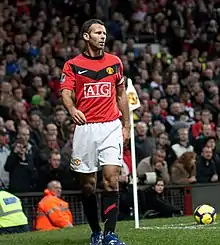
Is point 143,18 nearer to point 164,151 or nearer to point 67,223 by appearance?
point 164,151

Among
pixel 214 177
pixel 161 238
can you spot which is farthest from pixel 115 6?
pixel 161 238

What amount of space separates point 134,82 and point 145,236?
13.4 m

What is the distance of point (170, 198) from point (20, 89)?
14.9 feet

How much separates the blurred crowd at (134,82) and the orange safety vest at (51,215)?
3.61 ft

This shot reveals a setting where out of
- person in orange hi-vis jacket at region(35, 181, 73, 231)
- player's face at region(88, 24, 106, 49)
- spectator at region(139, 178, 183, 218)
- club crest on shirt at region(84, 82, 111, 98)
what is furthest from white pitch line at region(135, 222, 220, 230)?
spectator at region(139, 178, 183, 218)

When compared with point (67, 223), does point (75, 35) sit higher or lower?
higher

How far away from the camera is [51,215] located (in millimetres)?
15430

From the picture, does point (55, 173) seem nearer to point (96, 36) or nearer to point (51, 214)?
point (51, 214)

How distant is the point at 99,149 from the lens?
1042cm

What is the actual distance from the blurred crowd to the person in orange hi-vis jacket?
109 cm

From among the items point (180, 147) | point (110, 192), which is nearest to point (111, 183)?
point (110, 192)

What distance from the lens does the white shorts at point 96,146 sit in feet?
34.0

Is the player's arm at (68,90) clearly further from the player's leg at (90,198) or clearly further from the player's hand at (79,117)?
the player's leg at (90,198)

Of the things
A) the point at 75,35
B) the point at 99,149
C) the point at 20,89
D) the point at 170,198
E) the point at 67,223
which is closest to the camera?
the point at 99,149
